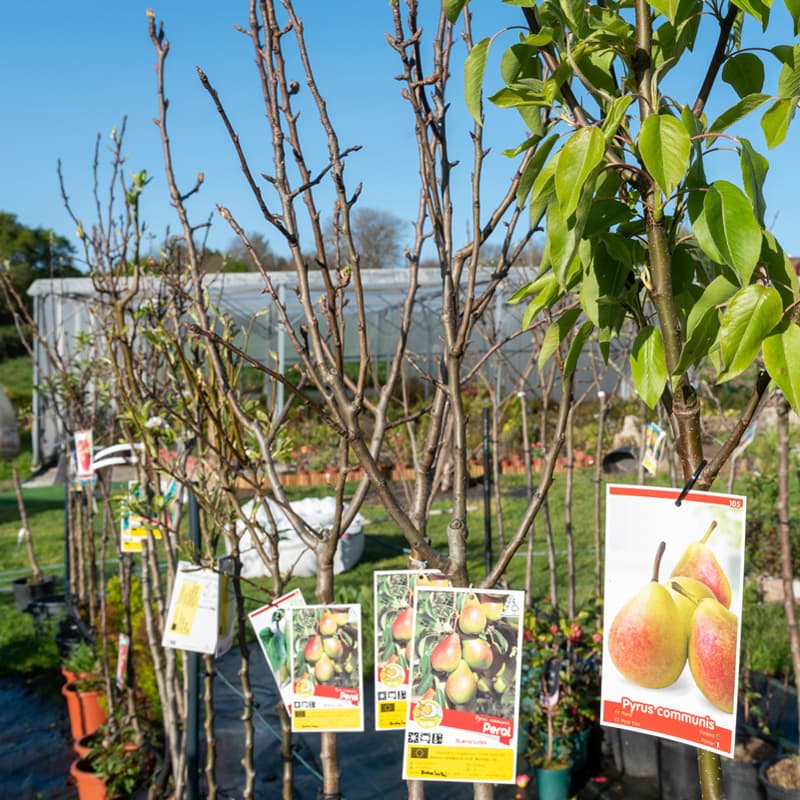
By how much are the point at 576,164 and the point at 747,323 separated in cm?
22

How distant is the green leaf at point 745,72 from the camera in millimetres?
998

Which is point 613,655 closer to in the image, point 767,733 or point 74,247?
point 767,733

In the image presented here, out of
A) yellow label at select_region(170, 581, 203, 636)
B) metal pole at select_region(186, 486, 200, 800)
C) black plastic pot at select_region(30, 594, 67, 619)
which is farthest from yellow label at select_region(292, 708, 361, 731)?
black plastic pot at select_region(30, 594, 67, 619)

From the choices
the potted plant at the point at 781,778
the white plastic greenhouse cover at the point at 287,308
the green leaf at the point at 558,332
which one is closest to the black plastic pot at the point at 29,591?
the potted plant at the point at 781,778

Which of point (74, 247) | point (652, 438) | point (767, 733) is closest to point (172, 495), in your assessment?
point (652, 438)

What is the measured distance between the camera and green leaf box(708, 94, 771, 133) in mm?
901

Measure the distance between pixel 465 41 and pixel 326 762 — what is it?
1363 millimetres

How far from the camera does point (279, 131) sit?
1413 millimetres

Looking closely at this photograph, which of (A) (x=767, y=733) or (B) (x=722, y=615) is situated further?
(A) (x=767, y=733)

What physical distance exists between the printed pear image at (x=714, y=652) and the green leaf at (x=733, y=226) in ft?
1.37

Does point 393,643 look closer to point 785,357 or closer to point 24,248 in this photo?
point 785,357

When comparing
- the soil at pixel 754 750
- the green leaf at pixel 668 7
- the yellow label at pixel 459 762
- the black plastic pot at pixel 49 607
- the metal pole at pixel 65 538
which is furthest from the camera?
the black plastic pot at pixel 49 607

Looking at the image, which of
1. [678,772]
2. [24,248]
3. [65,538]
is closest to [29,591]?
[65,538]

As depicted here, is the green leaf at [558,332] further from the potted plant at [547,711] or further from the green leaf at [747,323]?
the potted plant at [547,711]
